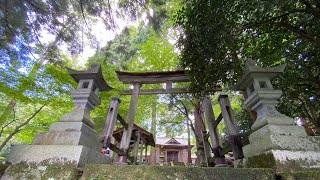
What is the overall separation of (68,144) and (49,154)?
229 mm

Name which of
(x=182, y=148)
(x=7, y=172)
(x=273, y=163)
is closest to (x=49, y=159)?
(x=7, y=172)

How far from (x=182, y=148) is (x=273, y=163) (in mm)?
18729

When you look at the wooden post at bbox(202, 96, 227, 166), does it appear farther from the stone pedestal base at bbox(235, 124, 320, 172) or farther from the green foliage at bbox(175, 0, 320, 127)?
the stone pedestal base at bbox(235, 124, 320, 172)

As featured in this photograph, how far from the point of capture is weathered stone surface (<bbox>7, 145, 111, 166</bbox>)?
2.11m

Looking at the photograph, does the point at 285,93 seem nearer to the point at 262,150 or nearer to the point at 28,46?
the point at 262,150

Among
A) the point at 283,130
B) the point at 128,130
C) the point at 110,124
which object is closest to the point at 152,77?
the point at 128,130

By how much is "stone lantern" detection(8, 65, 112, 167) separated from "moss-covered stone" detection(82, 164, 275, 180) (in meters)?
0.46

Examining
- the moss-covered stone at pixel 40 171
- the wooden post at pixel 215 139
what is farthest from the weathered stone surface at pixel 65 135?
the wooden post at pixel 215 139

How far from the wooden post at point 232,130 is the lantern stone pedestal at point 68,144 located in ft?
7.81

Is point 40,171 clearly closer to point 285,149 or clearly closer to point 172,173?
point 172,173

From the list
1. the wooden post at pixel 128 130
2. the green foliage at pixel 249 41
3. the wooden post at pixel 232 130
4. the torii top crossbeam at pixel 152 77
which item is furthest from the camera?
the torii top crossbeam at pixel 152 77

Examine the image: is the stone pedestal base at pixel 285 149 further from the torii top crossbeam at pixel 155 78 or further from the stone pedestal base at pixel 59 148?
the torii top crossbeam at pixel 155 78

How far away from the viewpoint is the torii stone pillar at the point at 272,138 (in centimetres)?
199

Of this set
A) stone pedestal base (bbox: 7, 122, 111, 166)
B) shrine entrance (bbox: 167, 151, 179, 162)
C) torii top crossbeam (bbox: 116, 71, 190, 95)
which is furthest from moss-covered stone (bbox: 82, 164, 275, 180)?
shrine entrance (bbox: 167, 151, 179, 162)
